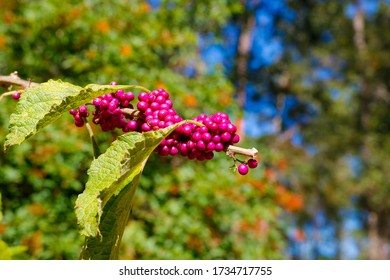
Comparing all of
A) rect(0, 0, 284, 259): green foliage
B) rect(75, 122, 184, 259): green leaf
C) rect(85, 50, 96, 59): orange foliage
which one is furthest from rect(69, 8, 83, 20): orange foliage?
rect(75, 122, 184, 259): green leaf

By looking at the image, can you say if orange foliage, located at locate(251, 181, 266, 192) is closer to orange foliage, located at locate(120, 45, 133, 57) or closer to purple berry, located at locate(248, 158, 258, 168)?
orange foliage, located at locate(120, 45, 133, 57)

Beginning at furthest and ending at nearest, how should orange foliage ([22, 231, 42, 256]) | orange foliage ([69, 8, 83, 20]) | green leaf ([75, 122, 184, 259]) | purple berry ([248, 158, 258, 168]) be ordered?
orange foliage ([69, 8, 83, 20]), orange foliage ([22, 231, 42, 256]), purple berry ([248, 158, 258, 168]), green leaf ([75, 122, 184, 259])

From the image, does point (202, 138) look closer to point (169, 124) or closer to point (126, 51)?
point (169, 124)

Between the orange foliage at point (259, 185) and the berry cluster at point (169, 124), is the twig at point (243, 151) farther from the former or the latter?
the orange foliage at point (259, 185)

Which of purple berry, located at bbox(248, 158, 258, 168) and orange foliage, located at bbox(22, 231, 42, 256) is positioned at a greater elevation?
purple berry, located at bbox(248, 158, 258, 168)

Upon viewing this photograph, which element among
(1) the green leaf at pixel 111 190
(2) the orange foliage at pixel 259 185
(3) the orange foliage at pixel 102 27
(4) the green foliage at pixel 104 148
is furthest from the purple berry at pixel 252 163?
(2) the orange foliage at pixel 259 185

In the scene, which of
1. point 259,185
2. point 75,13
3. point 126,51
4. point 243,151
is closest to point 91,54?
point 126,51
